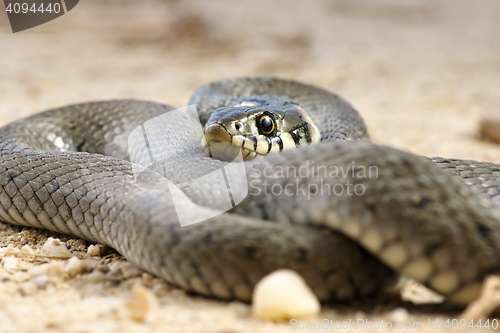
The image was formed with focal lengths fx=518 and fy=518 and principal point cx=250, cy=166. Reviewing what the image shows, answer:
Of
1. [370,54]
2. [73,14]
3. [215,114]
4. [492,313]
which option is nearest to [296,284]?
[492,313]

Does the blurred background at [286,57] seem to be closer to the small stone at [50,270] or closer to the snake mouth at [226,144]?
the snake mouth at [226,144]

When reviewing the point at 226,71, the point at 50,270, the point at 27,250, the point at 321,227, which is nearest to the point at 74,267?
the point at 50,270

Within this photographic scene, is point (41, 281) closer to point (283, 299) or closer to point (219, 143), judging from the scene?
point (283, 299)

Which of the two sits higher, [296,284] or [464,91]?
[296,284]

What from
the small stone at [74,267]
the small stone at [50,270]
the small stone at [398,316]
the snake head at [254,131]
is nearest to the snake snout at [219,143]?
the snake head at [254,131]

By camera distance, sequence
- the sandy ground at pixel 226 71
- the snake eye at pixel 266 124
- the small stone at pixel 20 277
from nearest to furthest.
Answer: the sandy ground at pixel 226 71, the small stone at pixel 20 277, the snake eye at pixel 266 124

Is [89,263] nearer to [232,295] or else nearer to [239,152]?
[232,295]
